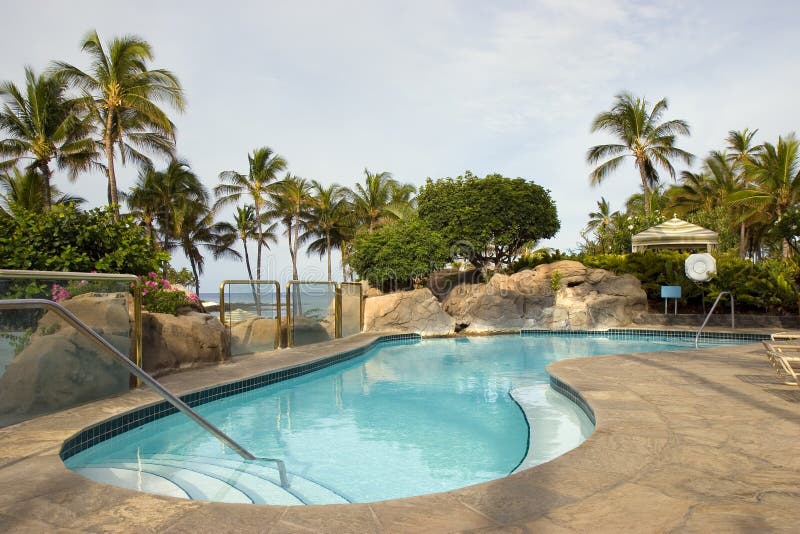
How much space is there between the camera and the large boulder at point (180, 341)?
6.80 m

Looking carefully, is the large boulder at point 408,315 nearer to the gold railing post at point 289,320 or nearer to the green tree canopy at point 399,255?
the green tree canopy at point 399,255

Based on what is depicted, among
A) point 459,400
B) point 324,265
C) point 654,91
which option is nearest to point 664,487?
point 459,400

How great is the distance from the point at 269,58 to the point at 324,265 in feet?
103

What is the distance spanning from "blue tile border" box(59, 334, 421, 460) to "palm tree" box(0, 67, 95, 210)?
70.6 ft

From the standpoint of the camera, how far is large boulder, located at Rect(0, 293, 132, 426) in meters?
4.58

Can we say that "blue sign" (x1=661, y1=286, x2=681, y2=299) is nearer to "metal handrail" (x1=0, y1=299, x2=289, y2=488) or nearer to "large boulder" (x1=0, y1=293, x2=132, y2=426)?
"large boulder" (x1=0, y1=293, x2=132, y2=426)

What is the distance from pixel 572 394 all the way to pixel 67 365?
222 inches

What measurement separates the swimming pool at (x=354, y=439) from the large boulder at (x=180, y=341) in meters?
1.20

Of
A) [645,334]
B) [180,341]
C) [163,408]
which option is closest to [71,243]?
[180,341]

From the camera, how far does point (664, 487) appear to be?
286 cm

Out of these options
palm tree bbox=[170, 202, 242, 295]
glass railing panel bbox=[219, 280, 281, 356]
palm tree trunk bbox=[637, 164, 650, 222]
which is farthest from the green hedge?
palm tree bbox=[170, 202, 242, 295]

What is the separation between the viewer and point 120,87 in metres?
22.4

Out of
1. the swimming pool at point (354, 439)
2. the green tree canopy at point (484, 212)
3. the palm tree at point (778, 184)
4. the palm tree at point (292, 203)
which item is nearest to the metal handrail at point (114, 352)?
the swimming pool at point (354, 439)

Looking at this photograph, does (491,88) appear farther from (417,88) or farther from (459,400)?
(459,400)
